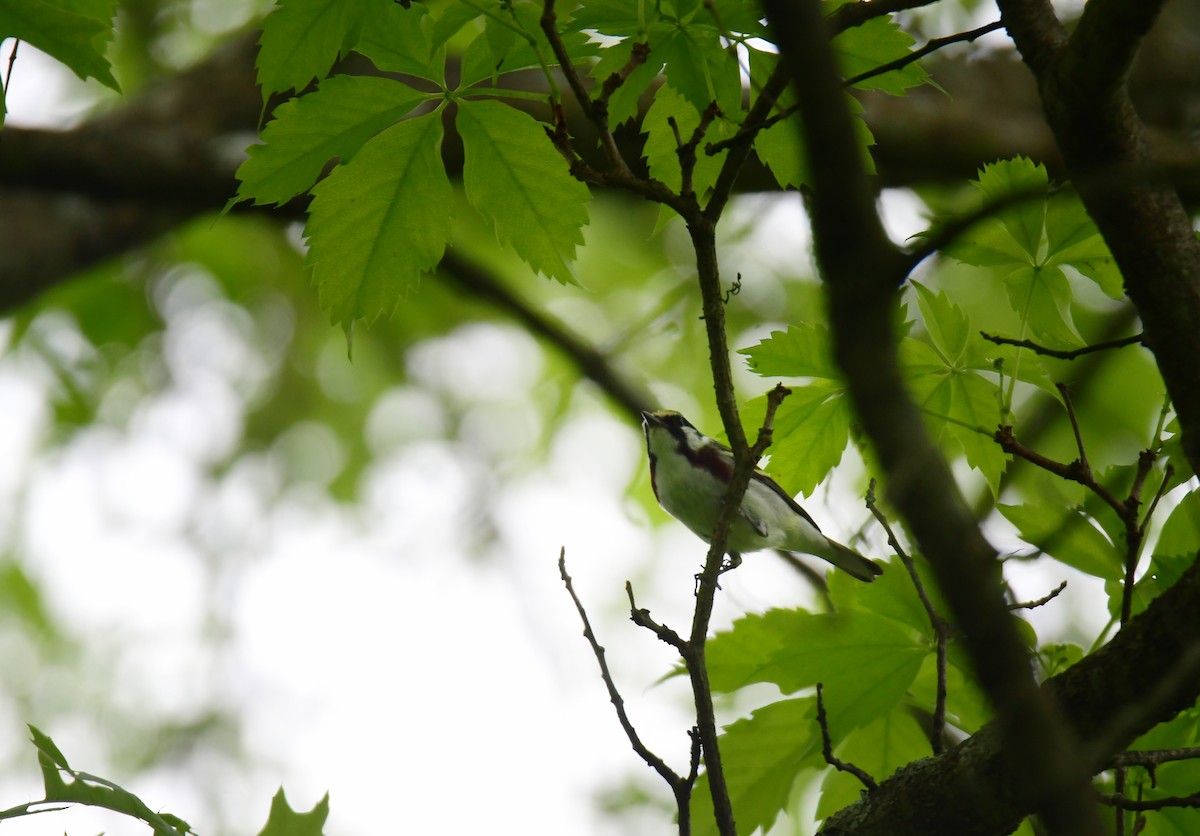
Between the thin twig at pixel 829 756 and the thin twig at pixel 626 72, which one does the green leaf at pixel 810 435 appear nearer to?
the thin twig at pixel 829 756

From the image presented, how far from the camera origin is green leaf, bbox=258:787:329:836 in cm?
195

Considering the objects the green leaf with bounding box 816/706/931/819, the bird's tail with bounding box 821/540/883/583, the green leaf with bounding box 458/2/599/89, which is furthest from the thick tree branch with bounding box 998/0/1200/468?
the bird's tail with bounding box 821/540/883/583

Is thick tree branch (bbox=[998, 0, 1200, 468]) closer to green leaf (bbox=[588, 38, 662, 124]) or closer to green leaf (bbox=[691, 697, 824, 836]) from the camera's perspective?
green leaf (bbox=[588, 38, 662, 124])

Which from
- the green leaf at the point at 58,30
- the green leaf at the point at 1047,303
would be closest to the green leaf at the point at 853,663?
the green leaf at the point at 1047,303

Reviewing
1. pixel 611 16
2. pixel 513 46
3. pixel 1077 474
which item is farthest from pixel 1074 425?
pixel 513 46

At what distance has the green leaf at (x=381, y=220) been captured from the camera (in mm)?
2117

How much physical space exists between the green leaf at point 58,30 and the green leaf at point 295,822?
145 centimetres

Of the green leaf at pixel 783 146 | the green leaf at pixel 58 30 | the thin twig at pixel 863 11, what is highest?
the green leaf at pixel 58 30

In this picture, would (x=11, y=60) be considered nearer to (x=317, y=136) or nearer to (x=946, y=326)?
(x=317, y=136)

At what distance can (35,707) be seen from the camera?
919 cm

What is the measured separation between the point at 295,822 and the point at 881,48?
6.18ft

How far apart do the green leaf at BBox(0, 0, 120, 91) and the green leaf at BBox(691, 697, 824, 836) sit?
193cm

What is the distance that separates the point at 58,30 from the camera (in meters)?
1.97

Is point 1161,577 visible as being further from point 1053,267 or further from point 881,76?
point 881,76
